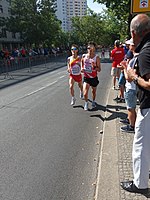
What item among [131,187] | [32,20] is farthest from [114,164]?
[32,20]

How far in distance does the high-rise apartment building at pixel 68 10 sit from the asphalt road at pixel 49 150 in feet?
443

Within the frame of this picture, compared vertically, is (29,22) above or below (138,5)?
above

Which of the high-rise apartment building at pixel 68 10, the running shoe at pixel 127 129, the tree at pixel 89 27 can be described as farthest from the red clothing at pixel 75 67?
the high-rise apartment building at pixel 68 10

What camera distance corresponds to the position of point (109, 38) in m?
74.1

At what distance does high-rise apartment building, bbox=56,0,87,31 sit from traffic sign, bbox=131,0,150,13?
13574cm

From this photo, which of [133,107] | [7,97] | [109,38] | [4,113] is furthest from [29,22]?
[109,38]

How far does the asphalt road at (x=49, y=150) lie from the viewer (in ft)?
10.7

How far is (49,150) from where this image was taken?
4.45 meters

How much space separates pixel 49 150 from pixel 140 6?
361cm

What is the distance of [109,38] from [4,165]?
2902 inches

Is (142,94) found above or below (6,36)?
below

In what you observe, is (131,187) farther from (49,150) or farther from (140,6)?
(140,6)

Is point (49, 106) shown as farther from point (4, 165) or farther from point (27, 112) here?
point (4, 165)

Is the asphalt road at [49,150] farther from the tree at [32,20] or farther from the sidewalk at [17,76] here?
the tree at [32,20]
